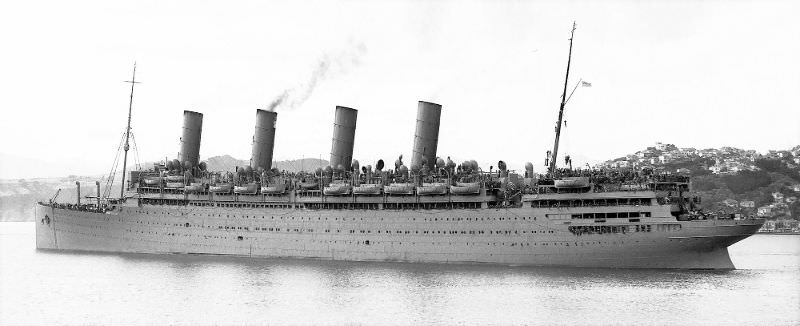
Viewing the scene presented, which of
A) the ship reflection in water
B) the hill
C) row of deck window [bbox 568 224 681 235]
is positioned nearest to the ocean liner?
row of deck window [bbox 568 224 681 235]

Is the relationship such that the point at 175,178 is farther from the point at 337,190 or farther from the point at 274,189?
the point at 337,190

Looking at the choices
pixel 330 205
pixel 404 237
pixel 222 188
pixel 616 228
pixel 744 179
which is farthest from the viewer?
pixel 744 179

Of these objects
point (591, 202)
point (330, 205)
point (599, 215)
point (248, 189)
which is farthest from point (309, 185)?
point (599, 215)

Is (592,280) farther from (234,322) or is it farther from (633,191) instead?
(234,322)

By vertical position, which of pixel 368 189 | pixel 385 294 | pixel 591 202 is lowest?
pixel 385 294

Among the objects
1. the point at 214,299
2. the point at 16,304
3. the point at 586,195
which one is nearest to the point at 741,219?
the point at 586,195

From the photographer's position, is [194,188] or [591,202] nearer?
[591,202]
